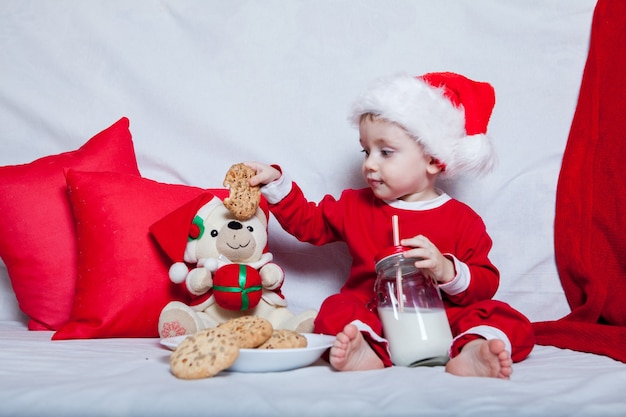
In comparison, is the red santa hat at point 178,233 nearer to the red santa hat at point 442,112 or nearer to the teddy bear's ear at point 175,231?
the teddy bear's ear at point 175,231

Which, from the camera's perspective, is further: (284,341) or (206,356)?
(284,341)

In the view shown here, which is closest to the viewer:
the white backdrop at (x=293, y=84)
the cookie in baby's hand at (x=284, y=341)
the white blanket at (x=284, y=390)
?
the white blanket at (x=284, y=390)

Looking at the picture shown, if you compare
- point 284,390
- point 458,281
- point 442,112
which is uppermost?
point 442,112

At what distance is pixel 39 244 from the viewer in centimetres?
140

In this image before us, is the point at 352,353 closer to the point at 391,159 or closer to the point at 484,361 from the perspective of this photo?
the point at 484,361

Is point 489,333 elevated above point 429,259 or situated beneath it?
situated beneath

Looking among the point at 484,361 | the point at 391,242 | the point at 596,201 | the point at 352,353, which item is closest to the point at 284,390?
the point at 352,353

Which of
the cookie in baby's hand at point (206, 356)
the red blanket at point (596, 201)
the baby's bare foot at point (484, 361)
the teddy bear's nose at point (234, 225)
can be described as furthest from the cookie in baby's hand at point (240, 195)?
the red blanket at point (596, 201)

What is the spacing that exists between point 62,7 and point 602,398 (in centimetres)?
153

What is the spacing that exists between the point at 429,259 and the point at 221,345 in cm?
39

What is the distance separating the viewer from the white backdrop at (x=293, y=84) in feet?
5.26

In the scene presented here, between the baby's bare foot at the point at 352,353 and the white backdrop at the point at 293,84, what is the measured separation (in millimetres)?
515

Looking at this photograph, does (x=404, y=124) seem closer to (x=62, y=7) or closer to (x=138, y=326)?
(x=138, y=326)

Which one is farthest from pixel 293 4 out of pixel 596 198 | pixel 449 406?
pixel 449 406
